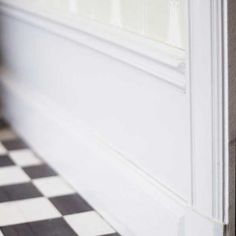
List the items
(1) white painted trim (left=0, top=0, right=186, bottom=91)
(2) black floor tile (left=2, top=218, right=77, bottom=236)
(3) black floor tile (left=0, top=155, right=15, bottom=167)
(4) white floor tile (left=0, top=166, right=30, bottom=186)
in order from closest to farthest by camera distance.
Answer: (1) white painted trim (left=0, top=0, right=186, bottom=91) < (2) black floor tile (left=2, top=218, right=77, bottom=236) < (4) white floor tile (left=0, top=166, right=30, bottom=186) < (3) black floor tile (left=0, top=155, right=15, bottom=167)

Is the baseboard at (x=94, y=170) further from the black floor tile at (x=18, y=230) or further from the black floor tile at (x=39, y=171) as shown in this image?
the black floor tile at (x=18, y=230)

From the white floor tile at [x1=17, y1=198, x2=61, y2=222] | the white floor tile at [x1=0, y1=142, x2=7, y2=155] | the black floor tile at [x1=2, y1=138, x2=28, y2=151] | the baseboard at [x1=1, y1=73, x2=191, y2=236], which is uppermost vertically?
the baseboard at [x1=1, y1=73, x2=191, y2=236]

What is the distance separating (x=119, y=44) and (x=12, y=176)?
34.7 inches

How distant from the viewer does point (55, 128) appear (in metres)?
2.63

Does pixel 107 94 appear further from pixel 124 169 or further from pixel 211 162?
pixel 211 162

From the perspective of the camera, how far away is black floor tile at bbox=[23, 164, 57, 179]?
261 cm

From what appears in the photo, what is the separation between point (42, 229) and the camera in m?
2.09

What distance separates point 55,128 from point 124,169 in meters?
0.66

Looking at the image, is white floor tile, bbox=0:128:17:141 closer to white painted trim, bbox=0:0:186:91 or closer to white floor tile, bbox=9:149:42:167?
white floor tile, bbox=9:149:42:167

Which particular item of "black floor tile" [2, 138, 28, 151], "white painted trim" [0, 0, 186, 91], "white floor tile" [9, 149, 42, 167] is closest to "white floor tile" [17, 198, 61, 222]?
"white floor tile" [9, 149, 42, 167]

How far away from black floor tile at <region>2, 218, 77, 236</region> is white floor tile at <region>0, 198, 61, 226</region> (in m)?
0.04

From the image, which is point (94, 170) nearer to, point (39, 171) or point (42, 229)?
point (42, 229)

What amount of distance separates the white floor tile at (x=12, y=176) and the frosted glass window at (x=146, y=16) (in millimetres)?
708

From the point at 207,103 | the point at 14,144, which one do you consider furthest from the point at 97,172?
the point at 14,144
